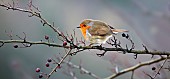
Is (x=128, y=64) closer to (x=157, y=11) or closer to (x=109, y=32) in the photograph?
(x=157, y=11)

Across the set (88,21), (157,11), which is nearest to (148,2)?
(157,11)

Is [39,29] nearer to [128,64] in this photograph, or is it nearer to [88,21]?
[128,64]

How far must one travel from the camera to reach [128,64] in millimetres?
3045

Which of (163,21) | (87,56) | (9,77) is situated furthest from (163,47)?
(9,77)

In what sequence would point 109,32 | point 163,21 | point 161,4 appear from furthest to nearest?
point 161,4 < point 163,21 < point 109,32

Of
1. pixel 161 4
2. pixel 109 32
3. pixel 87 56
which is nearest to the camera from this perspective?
pixel 109 32

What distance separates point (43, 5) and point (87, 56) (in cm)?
101

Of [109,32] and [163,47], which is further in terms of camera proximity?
[163,47]

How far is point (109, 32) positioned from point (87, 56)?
2498 millimetres

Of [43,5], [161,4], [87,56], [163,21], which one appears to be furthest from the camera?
[43,5]

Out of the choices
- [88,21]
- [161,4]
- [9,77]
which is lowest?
[9,77]

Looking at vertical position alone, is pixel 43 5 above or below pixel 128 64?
above

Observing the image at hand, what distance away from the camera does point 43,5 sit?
5039 millimetres

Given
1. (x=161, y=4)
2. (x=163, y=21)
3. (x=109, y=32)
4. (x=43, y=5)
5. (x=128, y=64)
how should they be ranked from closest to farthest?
1. (x=109, y=32)
2. (x=128, y=64)
3. (x=163, y=21)
4. (x=161, y=4)
5. (x=43, y=5)
